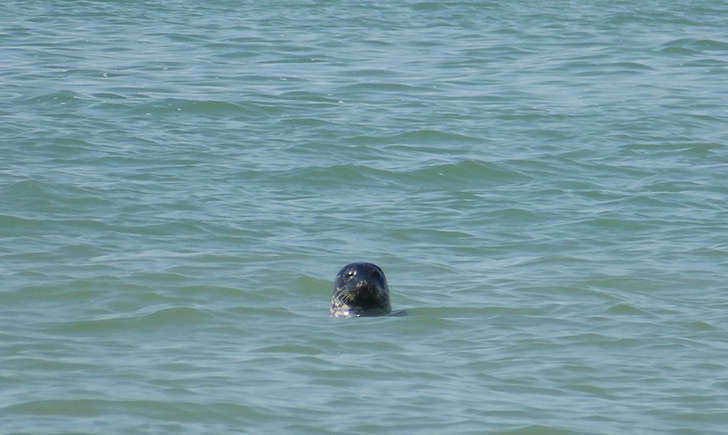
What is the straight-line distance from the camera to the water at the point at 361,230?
318 inches

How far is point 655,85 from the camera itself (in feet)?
66.1

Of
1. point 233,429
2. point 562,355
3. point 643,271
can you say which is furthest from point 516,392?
point 643,271

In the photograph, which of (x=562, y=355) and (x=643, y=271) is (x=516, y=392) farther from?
(x=643, y=271)

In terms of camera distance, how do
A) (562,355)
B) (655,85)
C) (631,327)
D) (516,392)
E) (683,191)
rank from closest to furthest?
(516,392)
(562,355)
(631,327)
(683,191)
(655,85)

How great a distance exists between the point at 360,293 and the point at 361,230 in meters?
2.77

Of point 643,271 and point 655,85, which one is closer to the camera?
point 643,271

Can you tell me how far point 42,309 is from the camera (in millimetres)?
9914

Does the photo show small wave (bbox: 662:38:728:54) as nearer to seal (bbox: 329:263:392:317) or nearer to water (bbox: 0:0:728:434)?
water (bbox: 0:0:728:434)

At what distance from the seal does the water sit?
124 mm

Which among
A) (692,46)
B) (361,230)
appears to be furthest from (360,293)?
(692,46)

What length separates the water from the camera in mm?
8086

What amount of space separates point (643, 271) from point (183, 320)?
3.98 m

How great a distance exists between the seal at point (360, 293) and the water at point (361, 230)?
12 centimetres

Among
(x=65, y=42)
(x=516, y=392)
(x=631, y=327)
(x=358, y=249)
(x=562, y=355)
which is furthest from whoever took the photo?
(x=65, y=42)
